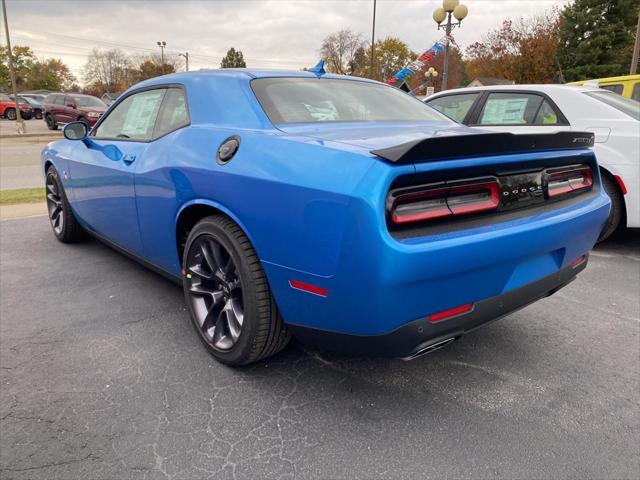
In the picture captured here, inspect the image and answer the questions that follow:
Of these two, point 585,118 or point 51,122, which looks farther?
point 51,122

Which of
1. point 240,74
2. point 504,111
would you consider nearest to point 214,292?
point 240,74

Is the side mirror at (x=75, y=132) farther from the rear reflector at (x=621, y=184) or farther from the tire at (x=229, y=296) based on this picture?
the rear reflector at (x=621, y=184)

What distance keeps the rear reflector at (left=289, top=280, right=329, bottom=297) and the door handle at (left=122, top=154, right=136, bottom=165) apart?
1.66m

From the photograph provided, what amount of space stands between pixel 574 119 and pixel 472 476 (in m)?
4.08

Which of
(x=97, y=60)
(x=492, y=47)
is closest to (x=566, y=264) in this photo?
(x=492, y=47)

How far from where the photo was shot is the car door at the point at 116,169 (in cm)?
306

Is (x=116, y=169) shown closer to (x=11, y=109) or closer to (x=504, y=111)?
(x=504, y=111)

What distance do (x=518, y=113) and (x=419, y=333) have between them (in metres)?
4.21

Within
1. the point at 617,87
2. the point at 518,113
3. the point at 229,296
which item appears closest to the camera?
the point at 229,296

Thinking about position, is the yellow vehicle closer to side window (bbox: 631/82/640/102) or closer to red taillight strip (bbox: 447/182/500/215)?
side window (bbox: 631/82/640/102)

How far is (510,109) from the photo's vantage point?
205 inches

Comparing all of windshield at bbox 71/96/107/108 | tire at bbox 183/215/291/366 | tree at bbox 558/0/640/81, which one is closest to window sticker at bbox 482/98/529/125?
tire at bbox 183/215/291/366

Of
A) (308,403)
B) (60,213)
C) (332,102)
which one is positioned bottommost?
(308,403)

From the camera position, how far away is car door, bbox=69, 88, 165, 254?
10.0 feet
